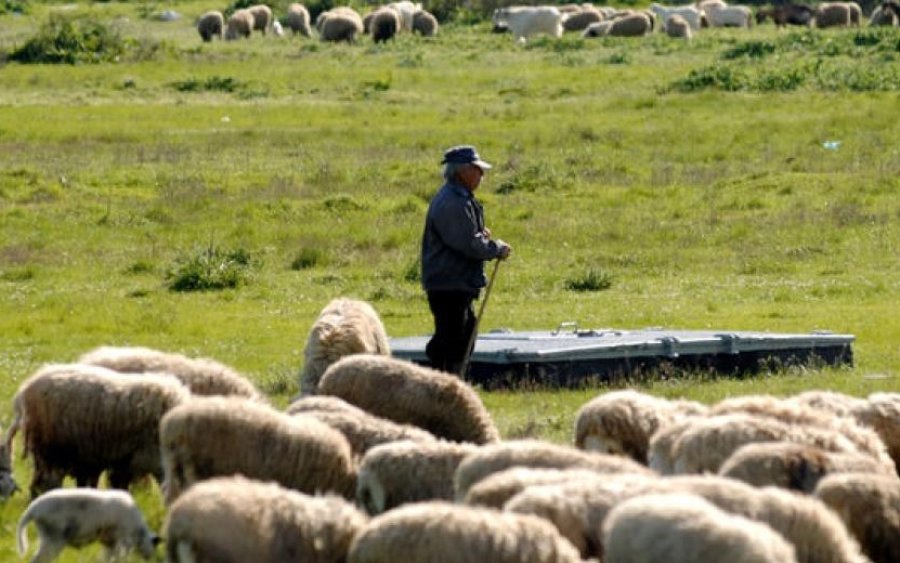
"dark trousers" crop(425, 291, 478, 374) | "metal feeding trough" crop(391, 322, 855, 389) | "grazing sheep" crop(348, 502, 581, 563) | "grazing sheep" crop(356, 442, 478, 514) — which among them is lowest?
"metal feeding trough" crop(391, 322, 855, 389)

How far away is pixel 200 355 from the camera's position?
18.8m

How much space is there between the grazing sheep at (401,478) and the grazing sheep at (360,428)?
0.58m

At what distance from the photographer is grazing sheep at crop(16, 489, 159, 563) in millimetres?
10914

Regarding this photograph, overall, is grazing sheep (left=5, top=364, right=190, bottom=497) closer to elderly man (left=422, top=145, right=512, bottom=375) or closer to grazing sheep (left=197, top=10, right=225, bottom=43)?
elderly man (left=422, top=145, right=512, bottom=375)

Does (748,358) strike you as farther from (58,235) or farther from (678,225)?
Answer: (58,235)

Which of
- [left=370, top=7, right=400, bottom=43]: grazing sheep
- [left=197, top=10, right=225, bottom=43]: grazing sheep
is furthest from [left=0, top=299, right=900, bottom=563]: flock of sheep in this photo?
[left=197, top=10, right=225, bottom=43]: grazing sheep

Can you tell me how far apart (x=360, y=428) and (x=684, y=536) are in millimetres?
3639

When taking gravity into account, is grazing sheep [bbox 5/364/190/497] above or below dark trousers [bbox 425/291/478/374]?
above

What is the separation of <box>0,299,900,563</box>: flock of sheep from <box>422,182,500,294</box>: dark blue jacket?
1071mm

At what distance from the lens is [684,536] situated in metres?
8.70

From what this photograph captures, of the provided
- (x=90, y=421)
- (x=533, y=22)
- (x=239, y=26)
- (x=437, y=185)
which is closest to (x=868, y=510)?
(x=90, y=421)

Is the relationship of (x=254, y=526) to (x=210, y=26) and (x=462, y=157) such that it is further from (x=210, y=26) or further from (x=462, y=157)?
(x=210, y=26)

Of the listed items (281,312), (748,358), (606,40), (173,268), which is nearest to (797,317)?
(748,358)

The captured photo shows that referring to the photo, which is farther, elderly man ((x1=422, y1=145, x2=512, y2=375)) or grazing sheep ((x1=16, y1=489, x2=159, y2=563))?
elderly man ((x1=422, y1=145, x2=512, y2=375))
